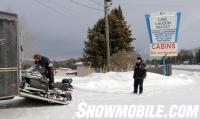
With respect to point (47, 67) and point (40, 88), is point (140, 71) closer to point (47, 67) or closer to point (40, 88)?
point (47, 67)

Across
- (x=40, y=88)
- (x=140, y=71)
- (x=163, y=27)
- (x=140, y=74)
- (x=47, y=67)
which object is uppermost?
(x=163, y=27)

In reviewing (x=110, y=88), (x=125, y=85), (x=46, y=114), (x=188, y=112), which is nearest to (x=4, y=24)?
(x=46, y=114)

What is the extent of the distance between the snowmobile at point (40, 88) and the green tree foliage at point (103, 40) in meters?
Result: 36.4

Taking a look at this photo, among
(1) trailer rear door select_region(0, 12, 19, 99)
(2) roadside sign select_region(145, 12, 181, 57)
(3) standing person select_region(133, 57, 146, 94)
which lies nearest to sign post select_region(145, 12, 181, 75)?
(2) roadside sign select_region(145, 12, 181, 57)

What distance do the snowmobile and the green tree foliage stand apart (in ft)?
119

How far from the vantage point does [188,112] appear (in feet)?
41.3

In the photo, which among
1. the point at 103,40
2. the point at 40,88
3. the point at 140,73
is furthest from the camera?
the point at 103,40

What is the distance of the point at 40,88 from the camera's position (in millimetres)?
15820

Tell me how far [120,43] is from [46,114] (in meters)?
40.6

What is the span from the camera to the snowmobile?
605 inches

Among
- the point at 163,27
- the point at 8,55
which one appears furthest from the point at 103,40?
the point at 8,55

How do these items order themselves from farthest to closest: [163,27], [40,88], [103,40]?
[103,40]
[163,27]
[40,88]

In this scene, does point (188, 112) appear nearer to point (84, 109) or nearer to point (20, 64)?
point (84, 109)

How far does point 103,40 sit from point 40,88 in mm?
37622
